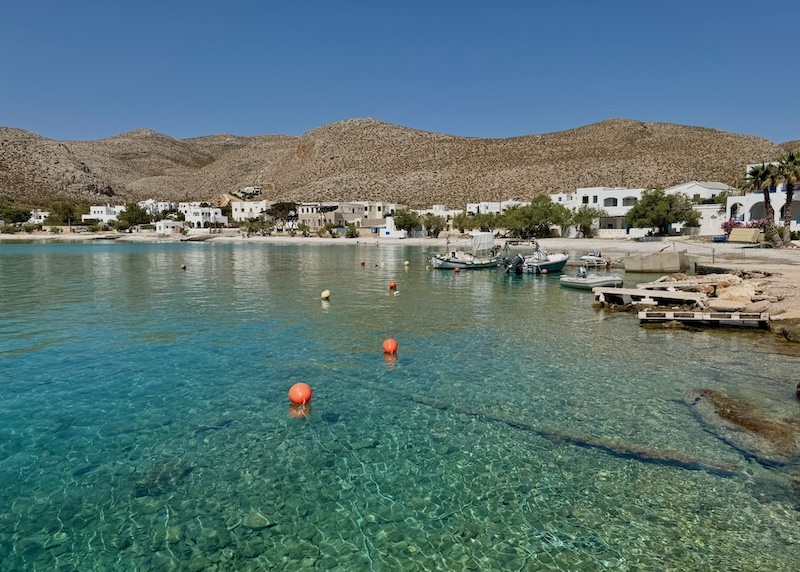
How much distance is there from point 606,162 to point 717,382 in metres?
111

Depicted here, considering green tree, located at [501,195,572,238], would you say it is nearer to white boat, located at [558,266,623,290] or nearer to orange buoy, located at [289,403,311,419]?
white boat, located at [558,266,623,290]

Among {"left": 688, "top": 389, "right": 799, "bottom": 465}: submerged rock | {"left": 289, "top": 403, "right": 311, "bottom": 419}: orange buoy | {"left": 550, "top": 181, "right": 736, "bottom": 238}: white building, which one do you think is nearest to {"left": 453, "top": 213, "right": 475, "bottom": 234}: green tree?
{"left": 550, "top": 181, "right": 736, "bottom": 238}: white building

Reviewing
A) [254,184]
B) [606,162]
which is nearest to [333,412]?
[606,162]

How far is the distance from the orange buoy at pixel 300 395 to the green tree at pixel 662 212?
6459cm

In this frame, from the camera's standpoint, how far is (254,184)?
16488 cm

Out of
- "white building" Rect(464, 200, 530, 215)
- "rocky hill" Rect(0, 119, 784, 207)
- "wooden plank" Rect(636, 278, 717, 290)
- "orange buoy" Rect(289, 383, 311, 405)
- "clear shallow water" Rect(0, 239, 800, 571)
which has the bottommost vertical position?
"clear shallow water" Rect(0, 239, 800, 571)

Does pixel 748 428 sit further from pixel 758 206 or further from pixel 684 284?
pixel 758 206

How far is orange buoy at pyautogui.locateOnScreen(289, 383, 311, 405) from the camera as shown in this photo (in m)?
11.3

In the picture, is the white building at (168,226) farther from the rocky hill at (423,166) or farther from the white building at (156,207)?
the rocky hill at (423,166)

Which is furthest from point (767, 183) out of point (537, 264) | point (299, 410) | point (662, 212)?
point (299, 410)

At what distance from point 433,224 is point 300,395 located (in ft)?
279

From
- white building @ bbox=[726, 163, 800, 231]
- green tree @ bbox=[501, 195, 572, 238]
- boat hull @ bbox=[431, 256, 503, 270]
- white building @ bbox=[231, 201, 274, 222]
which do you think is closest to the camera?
boat hull @ bbox=[431, 256, 503, 270]

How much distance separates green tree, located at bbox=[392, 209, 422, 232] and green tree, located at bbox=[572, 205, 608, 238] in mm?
28682

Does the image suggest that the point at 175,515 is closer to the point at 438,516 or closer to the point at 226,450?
the point at 226,450
